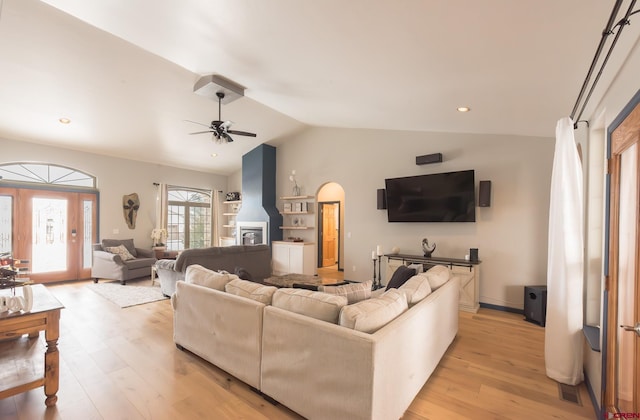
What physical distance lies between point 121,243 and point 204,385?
5.88m

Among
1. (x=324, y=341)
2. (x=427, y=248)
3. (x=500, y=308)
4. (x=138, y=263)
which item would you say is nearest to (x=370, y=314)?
(x=324, y=341)

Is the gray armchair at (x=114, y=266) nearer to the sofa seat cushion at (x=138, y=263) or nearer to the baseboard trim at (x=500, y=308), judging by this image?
the sofa seat cushion at (x=138, y=263)

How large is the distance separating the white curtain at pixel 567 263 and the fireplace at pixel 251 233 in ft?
19.8

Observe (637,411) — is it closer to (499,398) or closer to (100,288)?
(499,398)

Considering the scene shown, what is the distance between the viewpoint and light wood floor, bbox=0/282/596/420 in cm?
210

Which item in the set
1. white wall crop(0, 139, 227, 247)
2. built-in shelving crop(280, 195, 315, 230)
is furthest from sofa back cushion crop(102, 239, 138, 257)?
built-in shelving crop(280, 195, 315, 230)

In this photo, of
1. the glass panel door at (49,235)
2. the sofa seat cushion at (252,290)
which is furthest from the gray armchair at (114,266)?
the sofa seat cushion at (252,290)

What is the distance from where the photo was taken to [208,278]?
2.88m

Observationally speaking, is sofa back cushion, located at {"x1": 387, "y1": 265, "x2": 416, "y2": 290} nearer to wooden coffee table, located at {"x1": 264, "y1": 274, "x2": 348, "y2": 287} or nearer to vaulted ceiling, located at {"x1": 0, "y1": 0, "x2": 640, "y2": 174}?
wooden coffee table, located at {"x1": 264, "y1": 274, "x2": 348, "y2": 287}

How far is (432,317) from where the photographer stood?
97.0 inches

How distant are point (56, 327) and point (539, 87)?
14.8 ft

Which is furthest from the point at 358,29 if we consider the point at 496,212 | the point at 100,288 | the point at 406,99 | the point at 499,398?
the point at 100,288

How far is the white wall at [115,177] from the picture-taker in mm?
5930

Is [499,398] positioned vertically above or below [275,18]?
below
